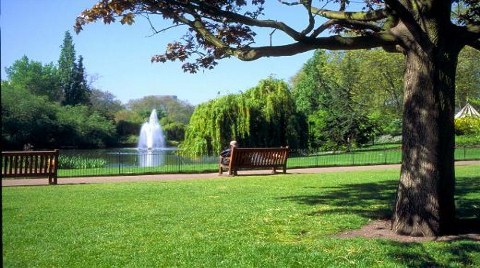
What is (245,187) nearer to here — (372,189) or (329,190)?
(329,190)

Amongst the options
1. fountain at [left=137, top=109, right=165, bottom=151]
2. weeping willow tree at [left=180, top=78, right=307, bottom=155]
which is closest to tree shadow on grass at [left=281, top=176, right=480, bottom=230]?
weeping willow tree at [left=180, top=78, right=307, bottom=155]

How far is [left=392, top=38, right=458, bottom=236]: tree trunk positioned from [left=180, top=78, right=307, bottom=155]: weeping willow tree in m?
22.2

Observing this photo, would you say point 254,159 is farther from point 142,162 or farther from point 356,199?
point 142,162

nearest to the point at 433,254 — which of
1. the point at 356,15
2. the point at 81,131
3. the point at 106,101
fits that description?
the point at 356,15

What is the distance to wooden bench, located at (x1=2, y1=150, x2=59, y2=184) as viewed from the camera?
13.7m

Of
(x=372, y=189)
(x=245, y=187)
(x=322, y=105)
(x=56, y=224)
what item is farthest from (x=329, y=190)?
(x=322, y=105)

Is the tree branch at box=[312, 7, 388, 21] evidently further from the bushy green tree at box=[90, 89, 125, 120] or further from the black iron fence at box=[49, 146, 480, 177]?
the bushy green tree at box=[90, 89, 125, 120]

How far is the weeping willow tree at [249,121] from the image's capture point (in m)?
29.2

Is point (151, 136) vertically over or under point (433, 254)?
over

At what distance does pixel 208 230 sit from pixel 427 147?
10.6 feet

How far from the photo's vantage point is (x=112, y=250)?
563 cm

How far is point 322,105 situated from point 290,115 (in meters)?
15.0

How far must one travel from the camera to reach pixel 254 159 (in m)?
17.7

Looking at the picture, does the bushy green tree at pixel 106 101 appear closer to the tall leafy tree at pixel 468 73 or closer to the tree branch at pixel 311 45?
the tall leafy tree at pixel 468 73
